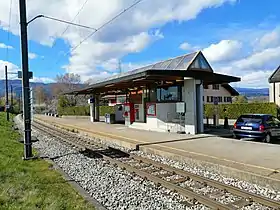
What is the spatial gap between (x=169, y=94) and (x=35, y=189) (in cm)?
1364

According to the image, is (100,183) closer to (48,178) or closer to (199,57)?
(48,178)

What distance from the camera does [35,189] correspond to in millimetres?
6867

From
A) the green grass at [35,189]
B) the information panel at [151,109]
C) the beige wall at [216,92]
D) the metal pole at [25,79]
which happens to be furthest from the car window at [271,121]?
the beige wall at [216,92]

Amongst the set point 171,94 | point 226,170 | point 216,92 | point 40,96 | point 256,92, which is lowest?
point 226,170

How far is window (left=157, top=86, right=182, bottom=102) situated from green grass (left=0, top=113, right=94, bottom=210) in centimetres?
1065

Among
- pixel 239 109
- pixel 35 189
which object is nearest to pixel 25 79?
pixel 35 189

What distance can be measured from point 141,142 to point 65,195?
814cm

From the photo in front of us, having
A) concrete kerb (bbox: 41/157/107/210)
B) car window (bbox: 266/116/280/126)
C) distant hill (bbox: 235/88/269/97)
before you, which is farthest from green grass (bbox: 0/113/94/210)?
distant hill (bbox: 235/88/269/97)

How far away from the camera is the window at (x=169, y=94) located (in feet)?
61.4

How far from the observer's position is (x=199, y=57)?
20625 millimetres

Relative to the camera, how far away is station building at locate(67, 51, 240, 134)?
1677 centimetres

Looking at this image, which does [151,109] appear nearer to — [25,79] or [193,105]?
[193,105]

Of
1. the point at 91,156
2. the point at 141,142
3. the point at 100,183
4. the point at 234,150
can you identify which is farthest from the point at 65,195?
the point at 141,142

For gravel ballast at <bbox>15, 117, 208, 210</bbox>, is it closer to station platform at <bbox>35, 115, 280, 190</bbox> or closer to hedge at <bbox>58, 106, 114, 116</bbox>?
station platform at <bbox>35, 115, 280, 190</bbox>
